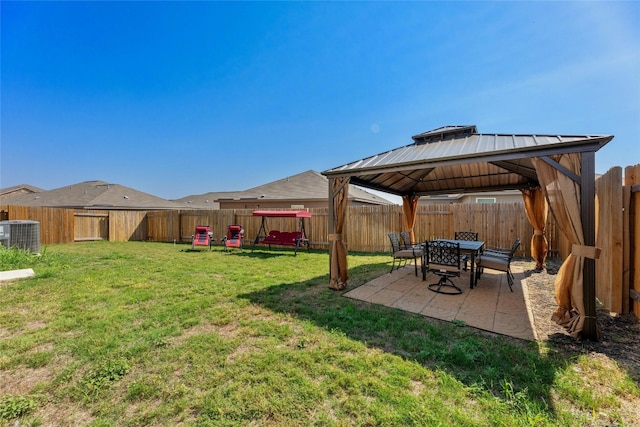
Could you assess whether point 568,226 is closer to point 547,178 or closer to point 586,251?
point 586,251

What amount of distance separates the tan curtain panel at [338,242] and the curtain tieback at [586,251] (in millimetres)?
3377

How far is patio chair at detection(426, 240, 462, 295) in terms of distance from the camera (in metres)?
4.67

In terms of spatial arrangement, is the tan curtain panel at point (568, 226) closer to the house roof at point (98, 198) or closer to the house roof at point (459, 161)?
the house roof at point (459, 161)

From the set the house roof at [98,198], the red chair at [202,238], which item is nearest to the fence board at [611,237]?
the red chair at [202,238]

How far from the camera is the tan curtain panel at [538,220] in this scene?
6629 millimetres

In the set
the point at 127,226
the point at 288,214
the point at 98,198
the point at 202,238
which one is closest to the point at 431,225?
the point at 288,214

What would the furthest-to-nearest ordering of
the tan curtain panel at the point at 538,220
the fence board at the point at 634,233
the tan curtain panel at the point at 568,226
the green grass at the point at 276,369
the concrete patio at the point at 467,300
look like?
the tan curtain panel at the point at 538,220 < the concrete patio at the point at 467,300 < the fence board at the point at 634,233 < the tan curtain panel at the point at 568,226 < the green grass at the point at 276,369

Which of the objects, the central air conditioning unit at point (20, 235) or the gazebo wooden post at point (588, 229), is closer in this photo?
the gazebo wooden post at point (588, 229)

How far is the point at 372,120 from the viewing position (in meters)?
10.8

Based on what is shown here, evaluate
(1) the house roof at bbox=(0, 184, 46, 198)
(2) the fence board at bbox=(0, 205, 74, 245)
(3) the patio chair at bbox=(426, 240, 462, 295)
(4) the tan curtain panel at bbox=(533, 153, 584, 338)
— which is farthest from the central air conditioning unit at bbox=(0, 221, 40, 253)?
(1) the house roof at bbox=(0, 184, 46, 198)

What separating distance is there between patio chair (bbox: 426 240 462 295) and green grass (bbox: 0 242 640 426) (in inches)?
61.9

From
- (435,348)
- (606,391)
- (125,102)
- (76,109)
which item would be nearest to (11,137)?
(76,109)

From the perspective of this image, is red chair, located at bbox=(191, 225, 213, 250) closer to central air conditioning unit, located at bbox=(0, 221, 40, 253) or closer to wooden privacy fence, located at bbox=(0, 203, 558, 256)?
wooden privacy fence, located at bbox=(0, 203, 558, 256)

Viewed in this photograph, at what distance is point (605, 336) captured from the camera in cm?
304
